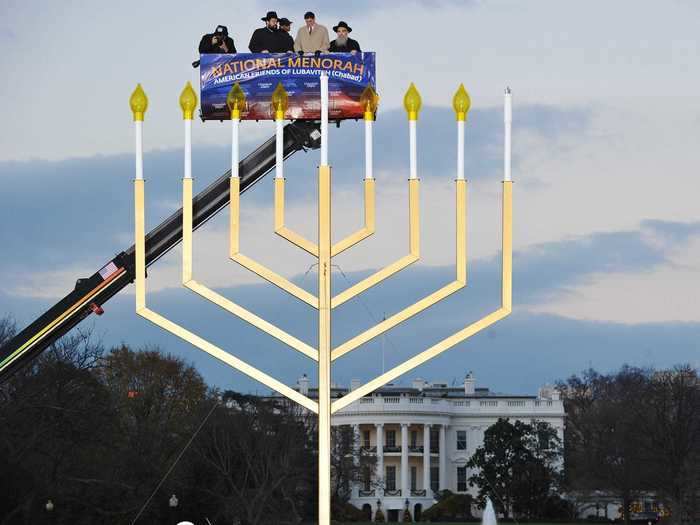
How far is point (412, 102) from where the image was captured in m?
12.3

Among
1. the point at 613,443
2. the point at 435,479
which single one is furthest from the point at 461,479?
the point at 613,443

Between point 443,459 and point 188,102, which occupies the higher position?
point 188,102

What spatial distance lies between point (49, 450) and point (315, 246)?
92.9 feet

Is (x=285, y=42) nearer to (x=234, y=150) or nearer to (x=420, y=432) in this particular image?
(x=234, y=150)

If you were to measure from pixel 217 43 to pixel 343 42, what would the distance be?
51.5 inches

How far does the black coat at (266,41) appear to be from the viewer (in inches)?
622

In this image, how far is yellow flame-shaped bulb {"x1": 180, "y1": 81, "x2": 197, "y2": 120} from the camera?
12.2 metres

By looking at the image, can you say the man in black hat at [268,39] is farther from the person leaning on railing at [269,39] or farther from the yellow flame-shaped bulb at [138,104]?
the yellow flame-shaped bulb at [138,104]

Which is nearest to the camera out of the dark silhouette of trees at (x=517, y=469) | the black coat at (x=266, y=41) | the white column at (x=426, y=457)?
the black coat at (x=266, y=41)

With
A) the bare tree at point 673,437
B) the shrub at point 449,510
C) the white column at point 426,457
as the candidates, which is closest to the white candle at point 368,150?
the bare tree at point 673,437

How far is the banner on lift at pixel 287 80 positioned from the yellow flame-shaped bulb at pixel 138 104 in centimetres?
317

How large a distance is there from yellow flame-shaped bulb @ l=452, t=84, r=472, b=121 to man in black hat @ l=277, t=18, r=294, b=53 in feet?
12.8

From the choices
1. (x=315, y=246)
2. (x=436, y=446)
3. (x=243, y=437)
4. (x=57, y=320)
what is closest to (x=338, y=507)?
(x=243, y=437)

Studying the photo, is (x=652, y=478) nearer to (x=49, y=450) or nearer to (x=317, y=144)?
(x=49, y=450)
